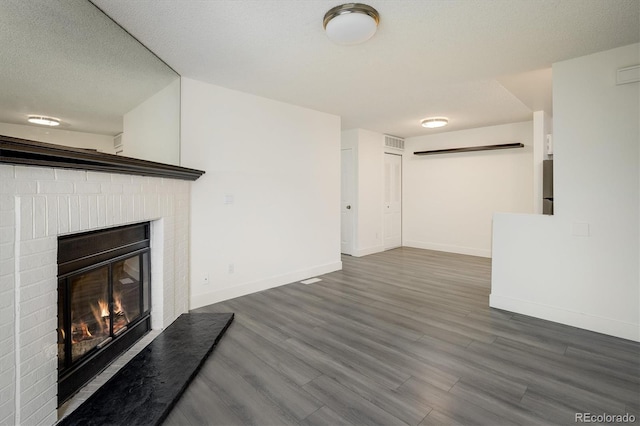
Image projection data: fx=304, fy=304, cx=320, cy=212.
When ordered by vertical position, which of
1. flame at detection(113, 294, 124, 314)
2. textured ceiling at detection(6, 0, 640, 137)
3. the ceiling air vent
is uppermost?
the ceiling air vent

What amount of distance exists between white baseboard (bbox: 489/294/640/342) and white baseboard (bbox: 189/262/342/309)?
7.61 feet

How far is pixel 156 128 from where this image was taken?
270 cm

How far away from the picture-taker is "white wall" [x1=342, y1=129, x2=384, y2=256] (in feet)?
19.8

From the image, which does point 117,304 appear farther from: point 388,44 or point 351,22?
point 388,44

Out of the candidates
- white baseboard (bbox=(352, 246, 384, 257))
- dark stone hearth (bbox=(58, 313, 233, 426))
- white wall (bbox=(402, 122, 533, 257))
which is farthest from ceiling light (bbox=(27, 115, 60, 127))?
white wall (bbox=(402, 122, 533, 257))

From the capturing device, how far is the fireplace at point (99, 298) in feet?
5.89

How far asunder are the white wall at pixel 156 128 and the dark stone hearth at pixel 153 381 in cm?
149

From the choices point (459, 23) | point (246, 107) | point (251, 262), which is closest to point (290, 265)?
point (251, 262)

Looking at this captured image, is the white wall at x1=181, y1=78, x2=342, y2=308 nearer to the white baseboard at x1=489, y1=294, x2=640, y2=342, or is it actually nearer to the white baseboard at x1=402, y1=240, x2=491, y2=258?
Answer: the white baseboard at x1=489, y1=294, x2=640, y2=342

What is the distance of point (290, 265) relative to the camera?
4.36 meters

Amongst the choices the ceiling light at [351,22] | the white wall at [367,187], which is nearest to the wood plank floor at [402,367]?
the ceiling light at [351,22]

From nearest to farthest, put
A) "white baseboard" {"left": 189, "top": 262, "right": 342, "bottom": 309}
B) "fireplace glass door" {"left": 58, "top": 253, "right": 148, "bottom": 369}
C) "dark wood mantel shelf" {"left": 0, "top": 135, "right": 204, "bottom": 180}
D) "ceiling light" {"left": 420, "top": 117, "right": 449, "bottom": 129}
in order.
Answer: "dark wood mantel shelf" {"left": 0, "top": 135, "right": 204, "bottom": 180}, "fireplace glass door" {"left": 58, "top": 253, "right": 148, "bottom": 369}, "white baseboard" {"left": 189, "top": 262, "right": 342, "bottom": 309}, "ceiling light" {"left": 420, "top": 117, "right": 449, "bottom": 129}

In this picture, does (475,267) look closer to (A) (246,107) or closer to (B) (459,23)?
(B) (459,23)

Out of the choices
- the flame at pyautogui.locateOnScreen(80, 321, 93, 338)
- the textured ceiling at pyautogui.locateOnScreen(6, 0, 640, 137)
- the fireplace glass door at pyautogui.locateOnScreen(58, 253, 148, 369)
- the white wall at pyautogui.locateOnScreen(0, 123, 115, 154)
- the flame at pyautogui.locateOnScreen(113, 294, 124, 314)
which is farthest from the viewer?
the flame at pyautogui.locateOnScreen(113, 294, 124, 314)
